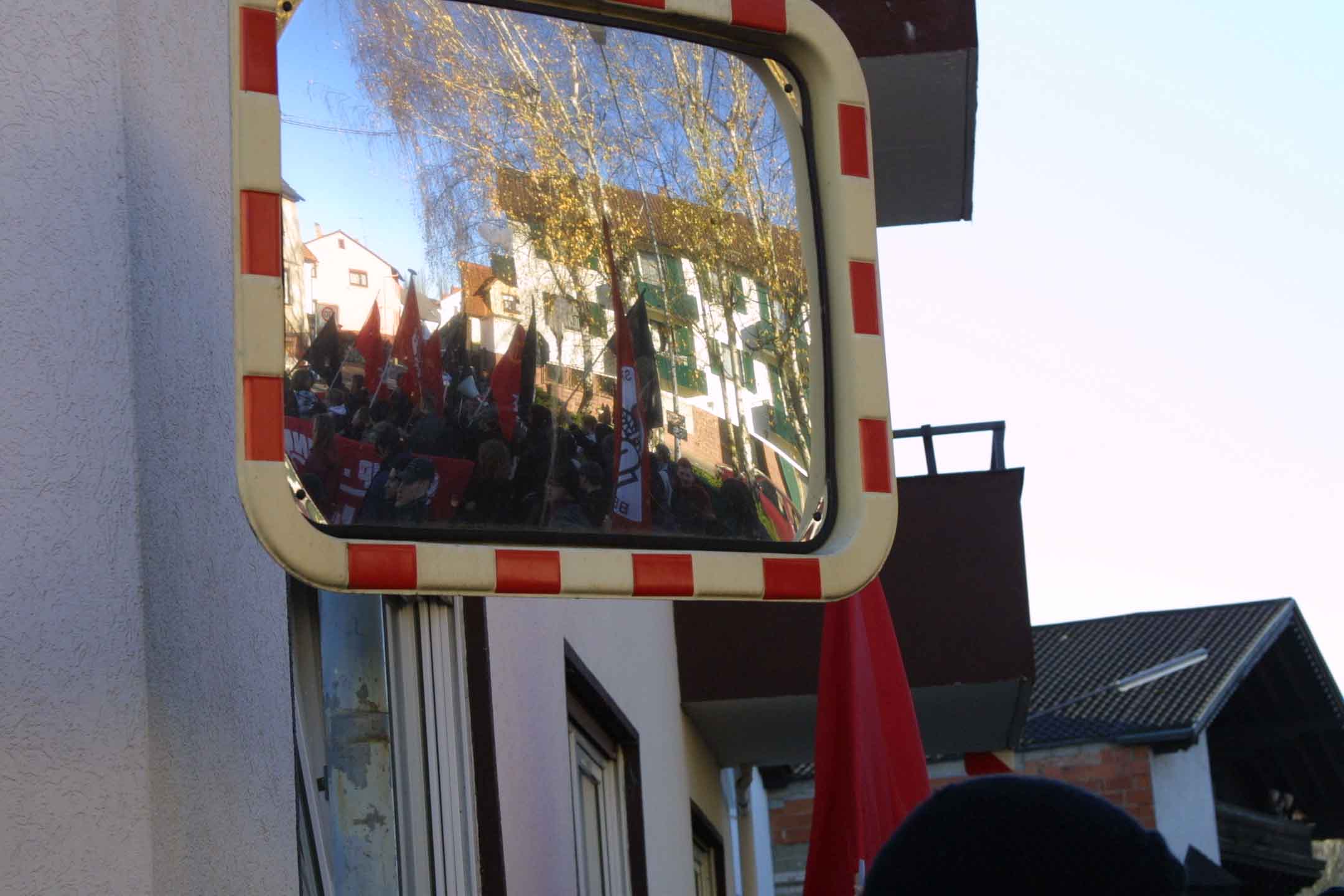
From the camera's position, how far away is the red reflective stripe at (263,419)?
6.11 feet

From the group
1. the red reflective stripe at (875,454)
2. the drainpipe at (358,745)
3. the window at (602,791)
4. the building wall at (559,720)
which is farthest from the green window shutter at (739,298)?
the window at (602,791)

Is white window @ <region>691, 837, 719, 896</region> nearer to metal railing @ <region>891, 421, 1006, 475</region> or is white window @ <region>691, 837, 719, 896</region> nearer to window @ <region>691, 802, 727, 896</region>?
window @ <region>691, 802, 727, 896</region>

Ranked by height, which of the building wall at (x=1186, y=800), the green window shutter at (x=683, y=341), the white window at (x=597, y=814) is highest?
the green window shutter at (x=683, y=341)

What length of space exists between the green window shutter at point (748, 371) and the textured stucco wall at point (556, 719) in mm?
1969

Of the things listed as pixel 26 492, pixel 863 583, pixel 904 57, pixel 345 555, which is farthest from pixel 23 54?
pixel 904 57

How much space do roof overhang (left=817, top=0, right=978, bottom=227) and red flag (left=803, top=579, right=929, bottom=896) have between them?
1.56m

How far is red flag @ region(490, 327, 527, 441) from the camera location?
214cm

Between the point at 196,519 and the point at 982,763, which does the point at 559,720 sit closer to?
the point at 196,519

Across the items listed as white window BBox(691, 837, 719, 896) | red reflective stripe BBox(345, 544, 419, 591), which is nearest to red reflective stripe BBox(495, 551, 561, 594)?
red reflective stripe BBox(345, 544, 419, 591)

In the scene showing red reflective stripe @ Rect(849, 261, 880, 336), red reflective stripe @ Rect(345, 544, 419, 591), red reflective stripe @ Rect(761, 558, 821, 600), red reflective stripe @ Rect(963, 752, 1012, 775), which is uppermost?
red reflective stripe @ Rect(849, 261, 880, 336)

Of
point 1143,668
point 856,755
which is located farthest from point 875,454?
point 1143,668

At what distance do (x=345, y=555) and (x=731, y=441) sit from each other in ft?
1.93

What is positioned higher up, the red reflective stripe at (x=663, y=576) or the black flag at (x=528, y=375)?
the black flag at (x=528, y=375)

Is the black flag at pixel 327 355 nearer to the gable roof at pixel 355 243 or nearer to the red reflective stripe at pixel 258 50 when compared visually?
the gable roof at pixel 355 243
